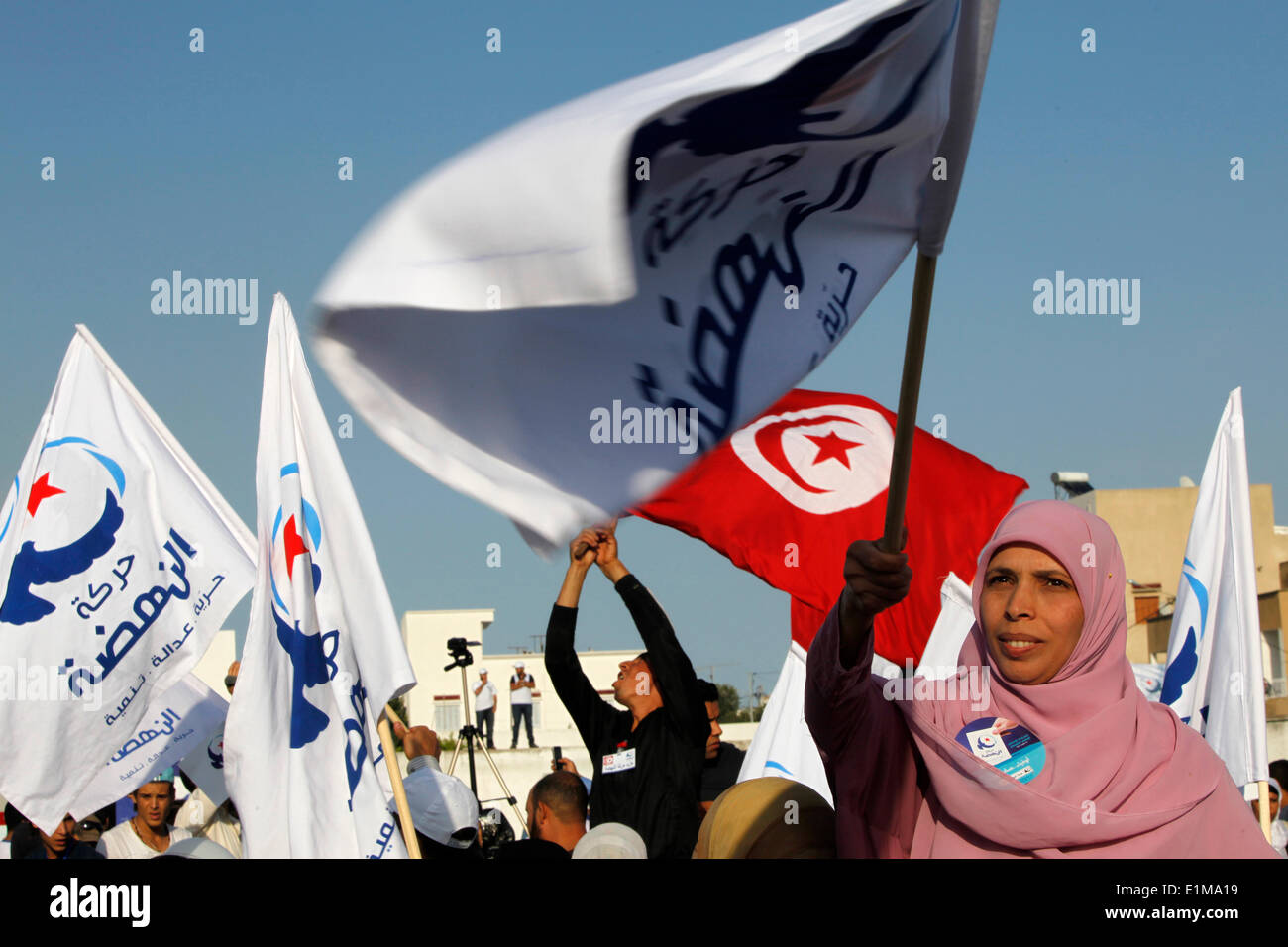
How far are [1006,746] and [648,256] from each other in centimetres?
117

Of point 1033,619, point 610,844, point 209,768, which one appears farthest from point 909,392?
point 209,768

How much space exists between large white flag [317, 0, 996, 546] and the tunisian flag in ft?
14.0

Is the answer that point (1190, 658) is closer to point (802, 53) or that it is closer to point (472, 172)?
point (802, 53)

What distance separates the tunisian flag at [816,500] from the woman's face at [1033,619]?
13.0 ft

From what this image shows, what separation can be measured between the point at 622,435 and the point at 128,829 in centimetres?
572

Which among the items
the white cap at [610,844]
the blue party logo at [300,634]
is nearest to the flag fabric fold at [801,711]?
the blue party logo at [300,634]

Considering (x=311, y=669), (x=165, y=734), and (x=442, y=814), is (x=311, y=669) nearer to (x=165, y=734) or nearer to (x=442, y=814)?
(x=442, y=814)

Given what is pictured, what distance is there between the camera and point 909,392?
225 centimetres

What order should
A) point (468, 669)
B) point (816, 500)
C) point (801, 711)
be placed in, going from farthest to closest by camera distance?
point (468, 669), point (801, 711), point (816, 500)

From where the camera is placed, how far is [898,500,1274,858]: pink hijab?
2.54 metres

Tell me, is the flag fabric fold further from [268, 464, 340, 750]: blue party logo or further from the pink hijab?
the pink hijab

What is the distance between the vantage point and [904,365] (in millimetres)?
2250

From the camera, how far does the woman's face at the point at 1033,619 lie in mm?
2740
